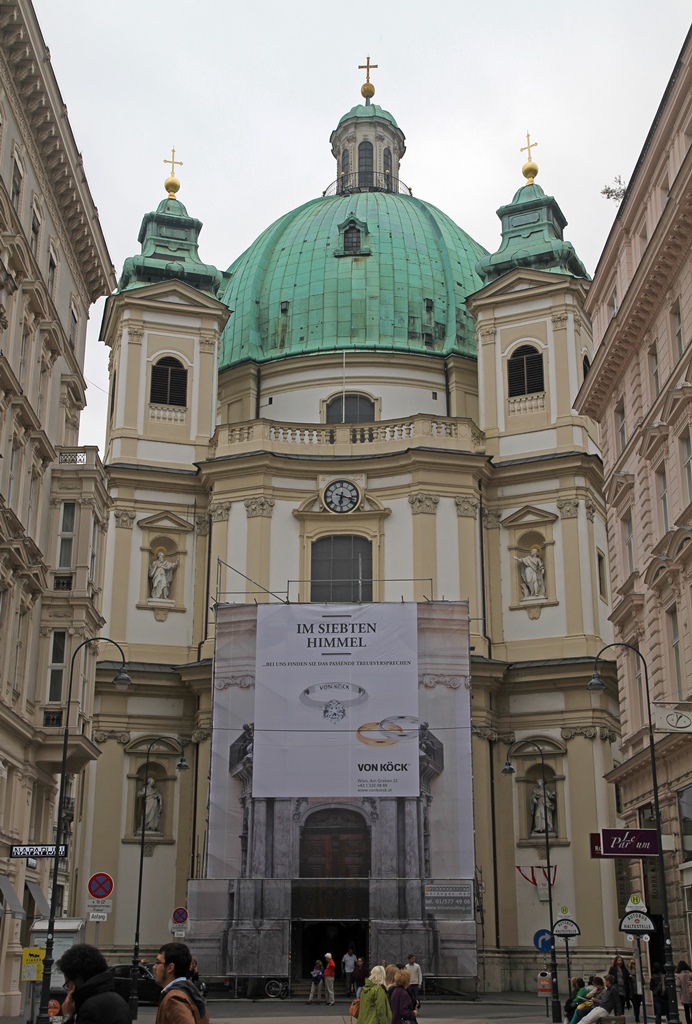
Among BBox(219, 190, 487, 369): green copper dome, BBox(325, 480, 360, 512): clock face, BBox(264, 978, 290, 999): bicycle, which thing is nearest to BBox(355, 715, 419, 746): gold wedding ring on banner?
BBox(264, 978, 290, 999): bicycle

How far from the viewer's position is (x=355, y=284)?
189ft

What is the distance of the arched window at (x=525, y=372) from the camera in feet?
169

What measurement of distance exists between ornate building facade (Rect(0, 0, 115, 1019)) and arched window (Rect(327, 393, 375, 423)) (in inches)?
663

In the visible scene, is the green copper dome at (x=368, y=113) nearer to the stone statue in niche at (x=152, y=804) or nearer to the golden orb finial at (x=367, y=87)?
the golden orb finial at (x=367, y=87)

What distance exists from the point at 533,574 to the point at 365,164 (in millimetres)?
28223

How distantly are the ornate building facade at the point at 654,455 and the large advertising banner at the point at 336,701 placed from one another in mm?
→ 8572

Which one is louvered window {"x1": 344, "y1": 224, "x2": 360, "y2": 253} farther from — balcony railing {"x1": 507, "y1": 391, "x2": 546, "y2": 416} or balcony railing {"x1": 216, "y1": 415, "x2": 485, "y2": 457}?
balcony railing {"x1": 507, "y1": 391, "x2": 546, "y2": 416}

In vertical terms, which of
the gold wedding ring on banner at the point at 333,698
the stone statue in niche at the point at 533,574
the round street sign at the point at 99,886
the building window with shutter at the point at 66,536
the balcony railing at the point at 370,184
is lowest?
the round street sign at the point at 99,886

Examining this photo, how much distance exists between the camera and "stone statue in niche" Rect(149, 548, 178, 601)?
162 feet

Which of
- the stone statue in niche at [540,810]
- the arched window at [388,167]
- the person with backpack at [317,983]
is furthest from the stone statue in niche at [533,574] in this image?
the arched window at [388,167]

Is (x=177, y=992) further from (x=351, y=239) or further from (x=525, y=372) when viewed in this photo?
(x=351, y=239)

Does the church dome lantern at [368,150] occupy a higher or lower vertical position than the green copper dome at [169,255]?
higher

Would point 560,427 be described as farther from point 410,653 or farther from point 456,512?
point 410,653

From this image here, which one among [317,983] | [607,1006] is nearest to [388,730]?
[317,983]
